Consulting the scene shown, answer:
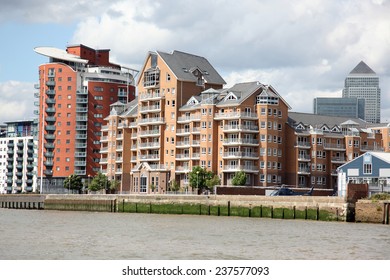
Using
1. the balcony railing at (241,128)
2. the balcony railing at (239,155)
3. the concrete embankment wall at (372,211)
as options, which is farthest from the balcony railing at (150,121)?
the concrete embankment wall at (372,211)

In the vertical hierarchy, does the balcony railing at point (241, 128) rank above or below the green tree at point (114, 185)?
above

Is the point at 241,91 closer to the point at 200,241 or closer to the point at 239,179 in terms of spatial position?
the point at 239,179

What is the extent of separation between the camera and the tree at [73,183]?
505 feet

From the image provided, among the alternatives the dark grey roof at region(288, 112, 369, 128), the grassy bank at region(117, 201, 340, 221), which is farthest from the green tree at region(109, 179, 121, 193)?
the dark grey roof at region(288, 112, 369, 128)

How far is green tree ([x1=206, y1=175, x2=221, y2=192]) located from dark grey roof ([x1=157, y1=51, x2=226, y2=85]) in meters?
20.0

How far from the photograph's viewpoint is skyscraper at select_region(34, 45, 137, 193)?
166 meters

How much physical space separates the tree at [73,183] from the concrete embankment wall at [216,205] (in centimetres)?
2053

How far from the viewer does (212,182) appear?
120188 mm

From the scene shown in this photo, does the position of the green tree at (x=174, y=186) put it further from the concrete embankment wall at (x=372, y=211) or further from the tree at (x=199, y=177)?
the concrete embankment wall at (x=372, y=211)

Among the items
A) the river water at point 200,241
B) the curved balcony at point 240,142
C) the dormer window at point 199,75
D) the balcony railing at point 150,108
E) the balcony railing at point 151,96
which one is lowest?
the river water at point 200,241

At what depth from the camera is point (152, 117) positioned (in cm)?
13800

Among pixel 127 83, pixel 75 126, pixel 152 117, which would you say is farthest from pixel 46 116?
pixel 152 117

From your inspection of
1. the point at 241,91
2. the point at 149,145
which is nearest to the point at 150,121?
the point at 149,145

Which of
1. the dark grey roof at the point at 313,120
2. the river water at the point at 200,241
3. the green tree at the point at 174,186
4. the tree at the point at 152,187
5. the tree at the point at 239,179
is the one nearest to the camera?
the river water at the point at 200,241
